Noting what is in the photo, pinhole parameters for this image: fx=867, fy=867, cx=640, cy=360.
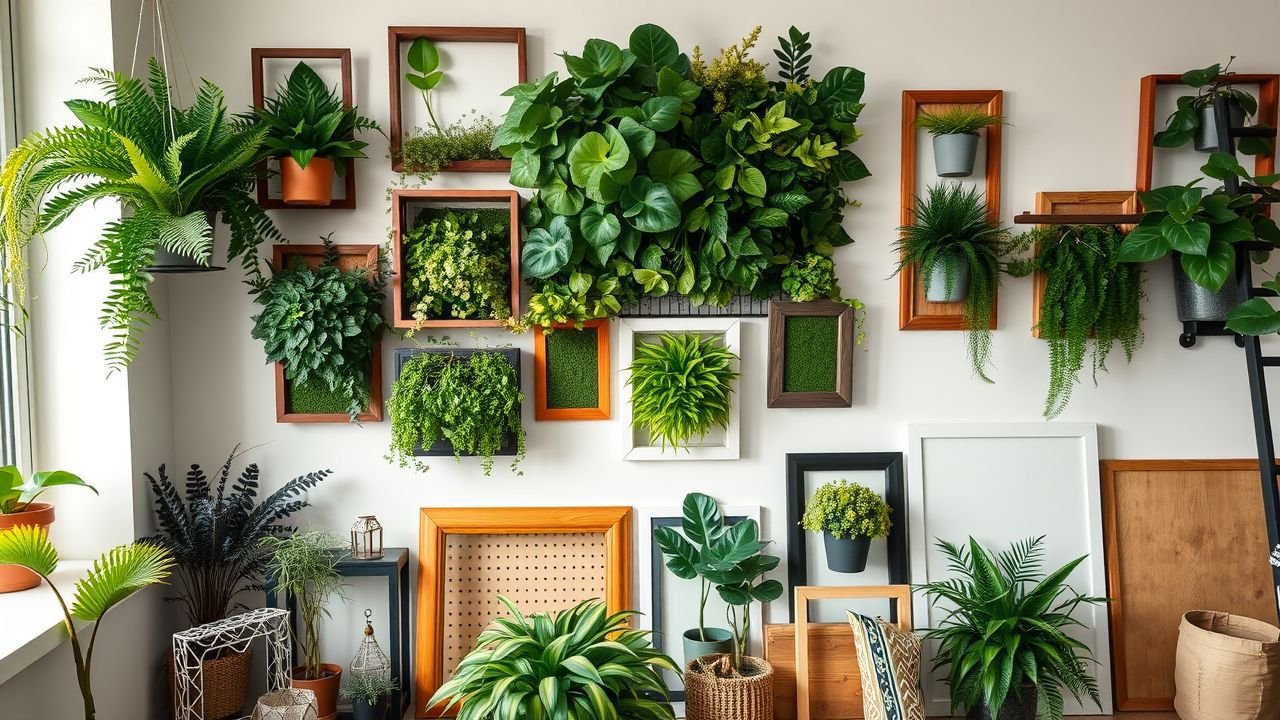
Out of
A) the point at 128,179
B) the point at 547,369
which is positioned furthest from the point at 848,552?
the point at 128,179

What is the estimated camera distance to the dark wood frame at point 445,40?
9.73 feet

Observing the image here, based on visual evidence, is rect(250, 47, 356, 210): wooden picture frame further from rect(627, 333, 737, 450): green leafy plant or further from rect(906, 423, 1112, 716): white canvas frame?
rect(906, 423, 1112, 716): white canvas frame

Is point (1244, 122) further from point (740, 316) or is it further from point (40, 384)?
point (40, 384)

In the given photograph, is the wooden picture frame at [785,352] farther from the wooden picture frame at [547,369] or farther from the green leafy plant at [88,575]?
the green leafy plant at [88,575]

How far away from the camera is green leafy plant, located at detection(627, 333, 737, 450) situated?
2941 mm

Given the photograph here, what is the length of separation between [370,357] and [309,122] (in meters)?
0.81

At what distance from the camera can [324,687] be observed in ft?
9.45

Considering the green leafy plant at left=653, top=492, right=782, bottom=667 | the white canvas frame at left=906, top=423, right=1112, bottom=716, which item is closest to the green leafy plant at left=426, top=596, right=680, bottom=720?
the green leafy plant at left=653, top=492, right=782, bottom=667

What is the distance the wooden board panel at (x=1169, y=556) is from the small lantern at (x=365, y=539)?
2.60m

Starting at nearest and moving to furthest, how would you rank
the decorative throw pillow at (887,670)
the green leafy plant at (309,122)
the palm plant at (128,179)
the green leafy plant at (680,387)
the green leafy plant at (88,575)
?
the green leafy plant at (88,575)
the palm plant at (128,179)
the decorative throw pillow at (887,670)
the green leafy plant at (309,122)
the green leafy plant at (680,387)

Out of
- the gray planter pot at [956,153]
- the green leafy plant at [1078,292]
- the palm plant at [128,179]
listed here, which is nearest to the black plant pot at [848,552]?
the green leafy plant at [1078,292]

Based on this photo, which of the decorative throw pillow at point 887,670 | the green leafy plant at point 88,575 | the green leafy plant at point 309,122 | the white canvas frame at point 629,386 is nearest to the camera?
the green leafy plant at point 88,575

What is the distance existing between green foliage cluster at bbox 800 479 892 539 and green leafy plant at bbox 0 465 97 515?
2279mm

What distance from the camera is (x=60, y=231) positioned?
2.71 meters
